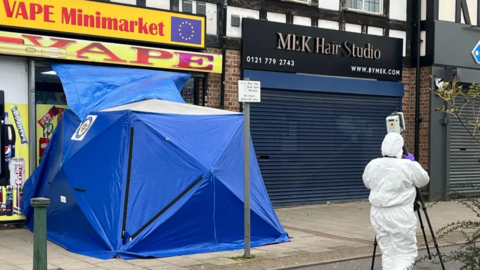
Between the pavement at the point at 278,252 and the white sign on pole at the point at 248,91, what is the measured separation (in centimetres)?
211

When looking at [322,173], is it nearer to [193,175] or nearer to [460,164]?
[460,164]

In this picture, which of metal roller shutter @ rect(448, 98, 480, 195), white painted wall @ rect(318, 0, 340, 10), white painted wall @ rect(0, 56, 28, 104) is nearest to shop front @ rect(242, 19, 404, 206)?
white painted wall @ rect(318, 0, 340, 10)

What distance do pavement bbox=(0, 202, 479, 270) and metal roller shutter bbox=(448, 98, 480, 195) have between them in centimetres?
396

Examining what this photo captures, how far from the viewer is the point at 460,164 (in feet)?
51.7

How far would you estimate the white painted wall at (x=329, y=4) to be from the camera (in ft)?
45.8

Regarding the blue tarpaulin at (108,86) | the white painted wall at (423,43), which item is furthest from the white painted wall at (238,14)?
the white painted wall at (423,43)

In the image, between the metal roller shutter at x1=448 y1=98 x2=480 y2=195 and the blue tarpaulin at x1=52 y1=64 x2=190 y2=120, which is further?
the metal roller shutter at x1=448 y1=98 x2=480 y2=195

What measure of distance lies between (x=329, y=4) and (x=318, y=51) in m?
1.21

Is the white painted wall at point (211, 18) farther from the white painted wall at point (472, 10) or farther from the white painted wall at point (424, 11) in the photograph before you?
the white painted wall at point (472, 10)

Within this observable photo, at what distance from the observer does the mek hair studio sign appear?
509 inches

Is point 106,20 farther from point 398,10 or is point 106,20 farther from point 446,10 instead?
point 446,10

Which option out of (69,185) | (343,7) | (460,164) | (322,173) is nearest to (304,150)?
Answer: (322,173)

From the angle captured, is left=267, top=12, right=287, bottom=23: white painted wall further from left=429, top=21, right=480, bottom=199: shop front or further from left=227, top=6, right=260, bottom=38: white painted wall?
left=429, top=21, right=480, bottom=199: shop front

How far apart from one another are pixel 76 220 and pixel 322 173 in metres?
6.95
